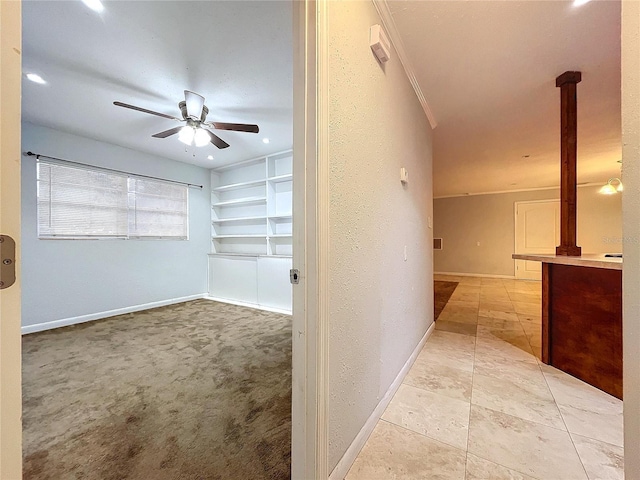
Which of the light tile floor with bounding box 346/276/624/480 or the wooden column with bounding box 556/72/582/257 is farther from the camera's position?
the wooden column with bounding box 556/72/582/257

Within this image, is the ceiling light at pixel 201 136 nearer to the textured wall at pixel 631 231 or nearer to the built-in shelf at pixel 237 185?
the built-in shelf at pixel 237 185

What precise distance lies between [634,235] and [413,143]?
1.67m

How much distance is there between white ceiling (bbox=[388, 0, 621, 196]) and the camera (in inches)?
61.3

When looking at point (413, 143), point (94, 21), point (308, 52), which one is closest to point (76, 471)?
point (308, 52)

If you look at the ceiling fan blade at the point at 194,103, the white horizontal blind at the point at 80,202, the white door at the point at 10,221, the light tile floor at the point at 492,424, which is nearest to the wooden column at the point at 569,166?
the light tile floor at the point at 492,424

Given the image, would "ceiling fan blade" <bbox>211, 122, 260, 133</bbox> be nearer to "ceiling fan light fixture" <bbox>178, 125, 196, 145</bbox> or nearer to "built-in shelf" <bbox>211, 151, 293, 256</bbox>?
"ceiling fan light fixture" <bbox>178, 125, 196, 145</bbox>

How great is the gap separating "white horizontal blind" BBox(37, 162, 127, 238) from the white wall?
0.11 m

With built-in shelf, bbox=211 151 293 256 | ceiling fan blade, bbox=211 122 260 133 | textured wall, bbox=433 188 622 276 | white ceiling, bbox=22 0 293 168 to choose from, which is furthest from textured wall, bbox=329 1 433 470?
textured wall, bbox=433 188 622 276

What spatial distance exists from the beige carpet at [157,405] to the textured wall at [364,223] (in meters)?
0.55

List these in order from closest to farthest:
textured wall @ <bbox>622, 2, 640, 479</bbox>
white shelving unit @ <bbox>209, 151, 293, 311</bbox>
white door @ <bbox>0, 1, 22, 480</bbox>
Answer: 1. white door @ <bbox>0, 1, 22, 480</bbox>
2. textured wall @ <bbox>622, 2, 640, 479</bbox>
3. white shelving unit @ <bbox>209, 151, 293, 311</bbox>

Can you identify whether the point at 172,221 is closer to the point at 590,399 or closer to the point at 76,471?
the point at 76,471

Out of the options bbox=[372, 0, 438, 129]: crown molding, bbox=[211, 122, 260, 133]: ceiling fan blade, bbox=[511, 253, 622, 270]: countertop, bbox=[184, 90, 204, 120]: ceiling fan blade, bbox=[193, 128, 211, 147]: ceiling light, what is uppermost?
bbox=[372, 0, 438, 129]: crown molding

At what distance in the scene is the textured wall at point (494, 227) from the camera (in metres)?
5.82

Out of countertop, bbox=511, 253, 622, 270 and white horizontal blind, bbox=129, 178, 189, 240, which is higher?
white horizontal blind, bbox=129, 178, 189, 240
